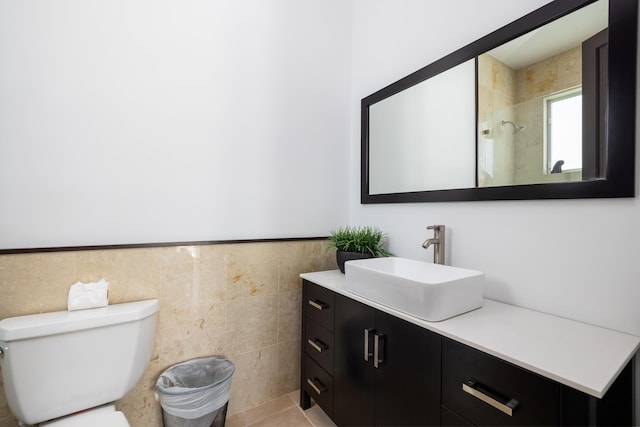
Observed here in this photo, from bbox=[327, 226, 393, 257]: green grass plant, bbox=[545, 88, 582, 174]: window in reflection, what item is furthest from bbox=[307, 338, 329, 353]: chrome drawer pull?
bbox=[545, 88, 582, 174]: window in reflection

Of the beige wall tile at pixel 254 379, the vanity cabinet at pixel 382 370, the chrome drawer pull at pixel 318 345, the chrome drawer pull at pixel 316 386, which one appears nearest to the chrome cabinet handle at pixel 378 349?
the vanity cabinet at pixel 382 370

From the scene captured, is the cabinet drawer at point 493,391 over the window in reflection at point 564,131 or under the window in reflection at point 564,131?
under

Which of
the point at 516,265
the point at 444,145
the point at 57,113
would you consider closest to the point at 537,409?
the point at 516,265

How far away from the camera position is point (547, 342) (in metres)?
0.78

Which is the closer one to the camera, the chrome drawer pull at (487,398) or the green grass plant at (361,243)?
the chrome drawer pull at (487,398)

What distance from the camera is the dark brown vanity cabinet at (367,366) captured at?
0.94m

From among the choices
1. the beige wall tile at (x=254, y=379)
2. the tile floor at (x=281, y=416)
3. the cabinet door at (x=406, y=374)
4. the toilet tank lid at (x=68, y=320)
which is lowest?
the tile floor at (x=281, y=416)

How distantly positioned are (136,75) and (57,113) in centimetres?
35

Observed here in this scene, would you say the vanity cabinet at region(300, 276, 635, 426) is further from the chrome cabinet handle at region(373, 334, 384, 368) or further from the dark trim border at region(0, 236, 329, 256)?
the dark trim border at region(0, 236, 329, 256)

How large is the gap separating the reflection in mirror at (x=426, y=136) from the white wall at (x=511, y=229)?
120 millimetres

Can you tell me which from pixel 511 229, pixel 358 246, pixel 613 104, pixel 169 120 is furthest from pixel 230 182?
pixel 613 104

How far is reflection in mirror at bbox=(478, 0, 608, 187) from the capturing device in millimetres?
927

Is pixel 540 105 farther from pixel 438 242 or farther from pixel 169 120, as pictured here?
pixel 169 120

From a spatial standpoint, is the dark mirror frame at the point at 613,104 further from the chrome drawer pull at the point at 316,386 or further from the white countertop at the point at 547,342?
the chrome drawer pull at the point at 316,386
